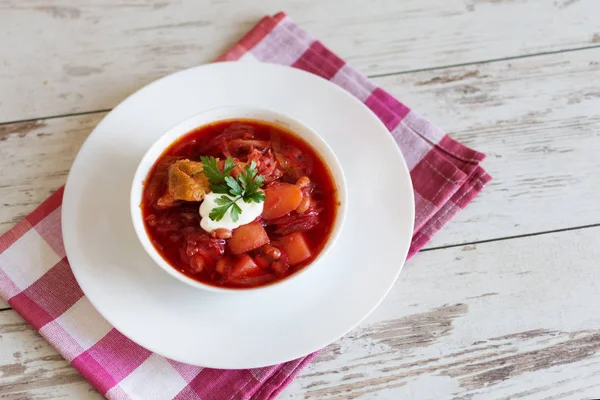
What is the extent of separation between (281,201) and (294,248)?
0.72 ft

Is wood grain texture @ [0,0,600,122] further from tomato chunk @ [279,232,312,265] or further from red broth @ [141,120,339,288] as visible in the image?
tomato chunk @ [279,232,312,265]

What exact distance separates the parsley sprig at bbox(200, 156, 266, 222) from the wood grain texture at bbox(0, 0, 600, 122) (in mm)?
1160

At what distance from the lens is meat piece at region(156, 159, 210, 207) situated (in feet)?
8.45

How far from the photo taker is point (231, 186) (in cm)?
254

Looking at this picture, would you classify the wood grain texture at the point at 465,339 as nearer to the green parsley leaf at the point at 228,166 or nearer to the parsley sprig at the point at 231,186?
the parsley sprig at the point at 231,186

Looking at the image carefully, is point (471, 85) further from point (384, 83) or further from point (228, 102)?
point (228, 102)

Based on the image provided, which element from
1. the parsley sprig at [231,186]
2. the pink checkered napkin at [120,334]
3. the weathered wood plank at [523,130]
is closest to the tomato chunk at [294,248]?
the parsley sprig at [231,186]

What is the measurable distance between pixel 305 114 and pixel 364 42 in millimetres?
Answer: 886

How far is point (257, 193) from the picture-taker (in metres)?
2.57

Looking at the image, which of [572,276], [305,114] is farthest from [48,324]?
[572,276]

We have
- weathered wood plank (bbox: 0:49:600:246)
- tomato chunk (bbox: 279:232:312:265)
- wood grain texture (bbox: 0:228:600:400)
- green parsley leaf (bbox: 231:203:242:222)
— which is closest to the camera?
green parsley leaf (bbox: 231:203:242:222)

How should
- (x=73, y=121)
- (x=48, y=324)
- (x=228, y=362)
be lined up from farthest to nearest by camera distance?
1. (x=73, y=121)
2. (x=48, y=324)
3. (x=228, y=362)

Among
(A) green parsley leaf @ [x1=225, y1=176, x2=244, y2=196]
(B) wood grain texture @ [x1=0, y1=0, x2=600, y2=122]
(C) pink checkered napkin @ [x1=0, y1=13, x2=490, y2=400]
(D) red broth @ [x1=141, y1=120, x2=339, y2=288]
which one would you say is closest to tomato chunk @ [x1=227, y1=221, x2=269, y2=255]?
(D) red broth @ [x1=141, y1=120, x2=339, y2=288]

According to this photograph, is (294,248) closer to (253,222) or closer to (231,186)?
(253,222)
